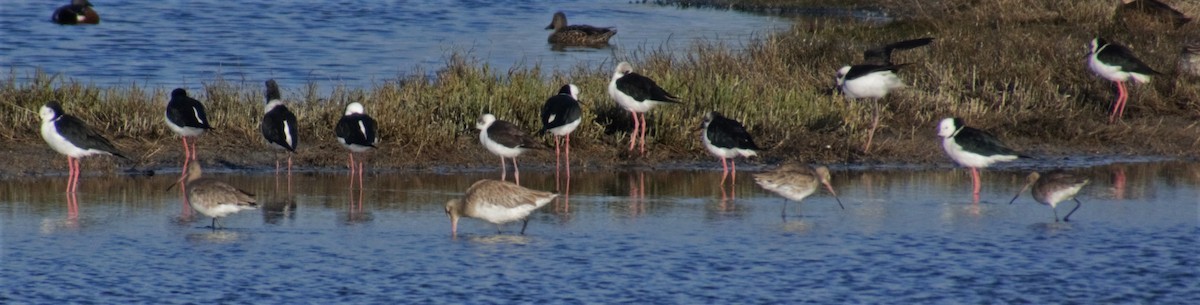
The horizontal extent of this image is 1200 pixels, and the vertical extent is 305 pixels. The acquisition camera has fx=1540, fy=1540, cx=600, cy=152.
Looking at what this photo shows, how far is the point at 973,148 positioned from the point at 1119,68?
4.87 meters

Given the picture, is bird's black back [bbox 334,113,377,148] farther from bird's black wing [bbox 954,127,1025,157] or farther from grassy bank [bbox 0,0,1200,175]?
bird's black wing [bbox 954,127,1025,157]

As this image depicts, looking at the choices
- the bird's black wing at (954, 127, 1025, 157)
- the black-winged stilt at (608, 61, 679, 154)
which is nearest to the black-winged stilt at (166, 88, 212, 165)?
the black-winged stilt at (608, 61, 679, 154)

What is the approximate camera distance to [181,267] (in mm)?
9320

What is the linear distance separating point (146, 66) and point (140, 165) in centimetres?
1119

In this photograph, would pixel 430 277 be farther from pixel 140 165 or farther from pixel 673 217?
pixel 140 165

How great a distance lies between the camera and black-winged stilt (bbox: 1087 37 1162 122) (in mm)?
17031

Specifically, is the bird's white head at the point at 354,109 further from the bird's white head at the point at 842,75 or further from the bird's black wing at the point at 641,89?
the bird's white head at the point at 842,75

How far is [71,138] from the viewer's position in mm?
12508

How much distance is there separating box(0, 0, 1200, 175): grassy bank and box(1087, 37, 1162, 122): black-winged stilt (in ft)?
0.94

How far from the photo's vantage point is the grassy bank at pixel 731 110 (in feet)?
47.5

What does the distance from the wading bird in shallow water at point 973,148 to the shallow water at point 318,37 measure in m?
7.51

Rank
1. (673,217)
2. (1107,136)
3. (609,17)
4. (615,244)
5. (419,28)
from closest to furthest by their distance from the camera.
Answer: (615,244)
(673,217)
(1107,136)
(419,28)
(609,17)

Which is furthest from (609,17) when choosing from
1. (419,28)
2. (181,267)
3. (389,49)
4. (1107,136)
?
(181,267)

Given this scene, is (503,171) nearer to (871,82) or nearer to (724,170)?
(724,170)
